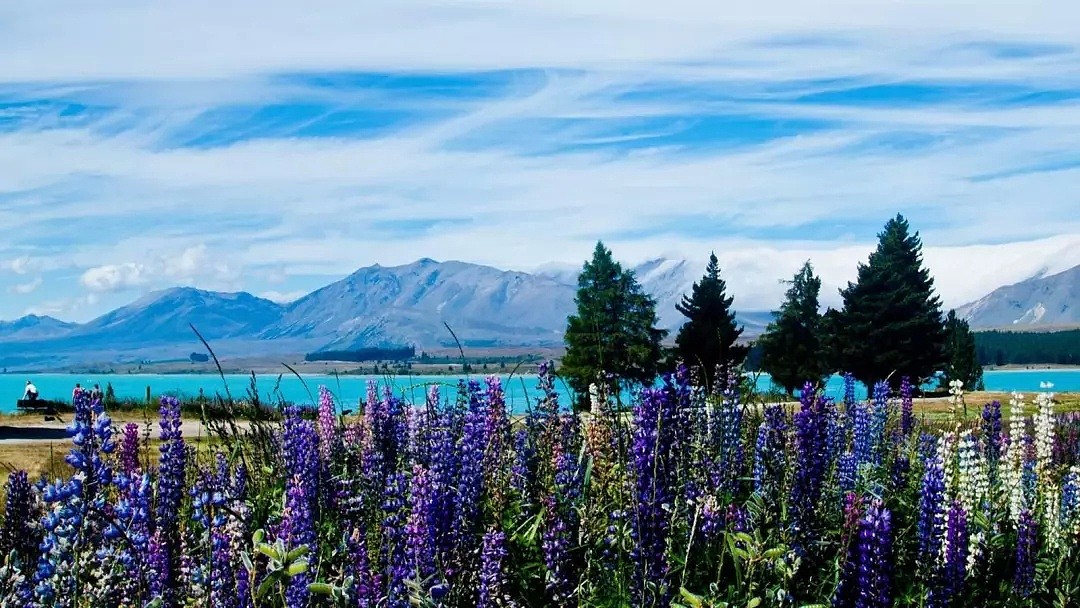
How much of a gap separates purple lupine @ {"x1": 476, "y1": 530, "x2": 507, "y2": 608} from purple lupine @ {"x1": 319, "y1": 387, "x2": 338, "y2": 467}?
289cm

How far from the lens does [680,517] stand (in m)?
5.86

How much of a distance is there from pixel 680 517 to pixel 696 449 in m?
0.65

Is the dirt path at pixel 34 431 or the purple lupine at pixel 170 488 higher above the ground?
the purple lupine at pixel 170 488

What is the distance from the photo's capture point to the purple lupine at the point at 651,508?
174 inches

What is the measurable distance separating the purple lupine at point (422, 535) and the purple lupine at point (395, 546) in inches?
1.9

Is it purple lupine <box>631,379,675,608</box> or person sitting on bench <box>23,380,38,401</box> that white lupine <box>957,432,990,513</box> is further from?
person sitting on bench <box>23,380,38,401</box>

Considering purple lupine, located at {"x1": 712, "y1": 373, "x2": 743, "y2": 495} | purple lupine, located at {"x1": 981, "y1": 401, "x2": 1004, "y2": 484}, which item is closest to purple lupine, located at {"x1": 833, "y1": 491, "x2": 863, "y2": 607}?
purple lupine, located at {"x1": 712, "y1": 373, "x2": 743, "y2": 495}

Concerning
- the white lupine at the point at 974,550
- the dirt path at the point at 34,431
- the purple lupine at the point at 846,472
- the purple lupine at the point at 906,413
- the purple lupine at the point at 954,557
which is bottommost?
the dirt path at the point at 34,431

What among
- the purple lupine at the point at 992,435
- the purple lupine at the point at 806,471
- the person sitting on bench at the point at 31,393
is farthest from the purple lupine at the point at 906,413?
the person sitting on bench at the point at 31,393

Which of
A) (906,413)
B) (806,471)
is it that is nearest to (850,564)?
(806,471)

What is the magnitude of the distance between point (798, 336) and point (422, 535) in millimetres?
73021

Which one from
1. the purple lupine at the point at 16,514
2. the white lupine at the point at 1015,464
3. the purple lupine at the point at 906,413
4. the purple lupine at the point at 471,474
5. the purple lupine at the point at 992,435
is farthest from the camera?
the purple lupine at the point at 906,413

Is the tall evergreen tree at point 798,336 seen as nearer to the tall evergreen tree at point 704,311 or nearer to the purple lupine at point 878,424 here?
the tall evergreen tree at point 704,311

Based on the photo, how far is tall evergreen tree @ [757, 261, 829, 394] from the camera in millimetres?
71375
